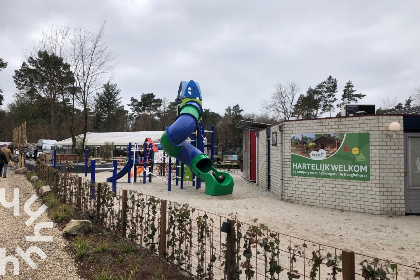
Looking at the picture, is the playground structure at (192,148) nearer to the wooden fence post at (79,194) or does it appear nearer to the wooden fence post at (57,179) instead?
the wooden fence post at (57,179)

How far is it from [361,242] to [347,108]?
261 inches

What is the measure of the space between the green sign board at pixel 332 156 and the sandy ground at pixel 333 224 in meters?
1.11

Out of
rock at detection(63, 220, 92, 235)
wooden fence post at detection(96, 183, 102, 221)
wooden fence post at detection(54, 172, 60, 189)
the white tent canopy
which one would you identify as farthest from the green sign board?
the white tent canopy

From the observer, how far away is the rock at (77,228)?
215 inches

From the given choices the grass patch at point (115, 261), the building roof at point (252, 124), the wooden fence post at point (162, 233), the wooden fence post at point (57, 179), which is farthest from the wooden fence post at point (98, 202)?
the building roof at point (252, 124)

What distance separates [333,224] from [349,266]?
539 cm

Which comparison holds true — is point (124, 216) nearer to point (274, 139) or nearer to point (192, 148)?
point (192, 148)

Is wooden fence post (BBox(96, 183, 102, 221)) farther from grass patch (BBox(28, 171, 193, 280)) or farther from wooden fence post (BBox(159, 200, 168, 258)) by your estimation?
wooden fence post (BBox(159, 200, 168, 258))

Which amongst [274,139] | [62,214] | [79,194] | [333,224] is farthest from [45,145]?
[333,224]

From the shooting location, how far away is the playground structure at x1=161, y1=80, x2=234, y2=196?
439 inches

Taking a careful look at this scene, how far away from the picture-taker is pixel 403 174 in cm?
835

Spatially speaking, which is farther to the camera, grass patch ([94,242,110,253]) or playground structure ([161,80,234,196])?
playground structure ([161,80,234,196])

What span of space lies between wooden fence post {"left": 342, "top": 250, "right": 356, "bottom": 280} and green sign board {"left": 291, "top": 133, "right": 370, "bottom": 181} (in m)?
7.05

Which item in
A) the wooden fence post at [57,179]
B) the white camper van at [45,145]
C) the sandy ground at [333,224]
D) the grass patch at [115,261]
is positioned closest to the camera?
the grass patch at [115,261]
